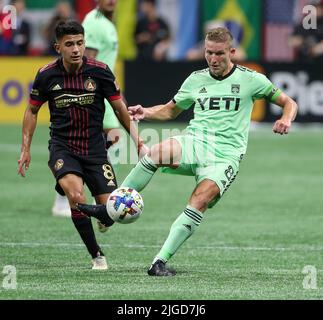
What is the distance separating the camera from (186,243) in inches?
465

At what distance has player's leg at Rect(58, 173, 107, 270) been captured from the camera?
32.0 feet

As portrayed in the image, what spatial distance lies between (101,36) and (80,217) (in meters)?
4.08

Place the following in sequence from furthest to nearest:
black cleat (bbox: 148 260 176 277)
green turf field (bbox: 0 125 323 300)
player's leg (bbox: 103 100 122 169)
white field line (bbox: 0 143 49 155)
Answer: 1. white field line (bbox: 0 143 49 155)
2. player's leg (bbox: 103 100 122 169)
3. black cleat (bbox: 148 260 176 277)
4. green turf field (bbox: 0 125 323 300)

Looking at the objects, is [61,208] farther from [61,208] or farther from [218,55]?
[218,55]

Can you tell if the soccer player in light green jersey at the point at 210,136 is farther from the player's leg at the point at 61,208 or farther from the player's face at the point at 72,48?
the player's leg at the point at 61,208

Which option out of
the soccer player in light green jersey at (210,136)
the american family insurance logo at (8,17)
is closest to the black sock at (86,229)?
the soccer player in light green jersey at (210,136)

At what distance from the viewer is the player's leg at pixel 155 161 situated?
31.7ft

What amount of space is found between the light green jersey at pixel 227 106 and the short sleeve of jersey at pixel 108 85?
70 cm

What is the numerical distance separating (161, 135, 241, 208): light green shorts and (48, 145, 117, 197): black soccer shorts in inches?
24.0

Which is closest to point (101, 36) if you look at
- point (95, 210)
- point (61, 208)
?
point (61, 208)

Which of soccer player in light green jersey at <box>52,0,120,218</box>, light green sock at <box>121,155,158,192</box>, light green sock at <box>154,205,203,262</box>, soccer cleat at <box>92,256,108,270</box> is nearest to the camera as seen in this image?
light green sock at <box>154,205,203,262</box>

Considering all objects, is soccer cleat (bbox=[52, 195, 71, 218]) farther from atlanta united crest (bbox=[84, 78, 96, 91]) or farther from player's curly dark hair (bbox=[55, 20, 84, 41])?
player's curly dark hair (bbox=[55, 20, 84, 41])

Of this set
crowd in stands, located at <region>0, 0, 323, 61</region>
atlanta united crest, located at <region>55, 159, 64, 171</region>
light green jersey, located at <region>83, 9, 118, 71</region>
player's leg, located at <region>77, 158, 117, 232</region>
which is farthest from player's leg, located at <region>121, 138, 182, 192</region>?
crowd in stands, located at <region>0, 0, 323, 61</region>

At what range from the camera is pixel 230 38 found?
32.0 ft
